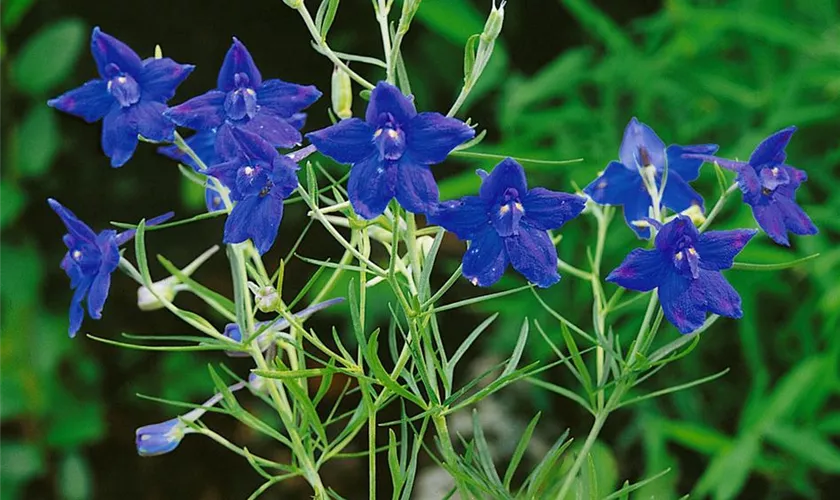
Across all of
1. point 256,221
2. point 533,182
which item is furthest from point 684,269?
point 533,182

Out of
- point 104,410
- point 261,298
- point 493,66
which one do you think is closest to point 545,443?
point 493,66

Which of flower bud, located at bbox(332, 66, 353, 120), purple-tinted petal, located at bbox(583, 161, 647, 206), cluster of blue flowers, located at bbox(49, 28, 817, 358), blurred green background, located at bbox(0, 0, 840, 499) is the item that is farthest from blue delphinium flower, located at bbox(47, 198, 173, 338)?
blurred green background, located at bbox(0, 0, 840, 499)

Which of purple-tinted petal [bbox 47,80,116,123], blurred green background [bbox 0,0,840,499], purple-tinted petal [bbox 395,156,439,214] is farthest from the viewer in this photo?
blurred green background [bbox 0,0,840,499]

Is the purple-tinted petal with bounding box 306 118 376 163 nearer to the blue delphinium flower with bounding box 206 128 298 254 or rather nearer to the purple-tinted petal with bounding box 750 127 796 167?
the blue delphinium flower with bounding box 206 128 298 254

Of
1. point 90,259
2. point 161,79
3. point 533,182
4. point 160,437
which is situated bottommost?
point 533,182

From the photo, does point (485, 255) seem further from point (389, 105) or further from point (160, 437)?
point (160, 437)

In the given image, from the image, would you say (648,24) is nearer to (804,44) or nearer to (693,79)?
(693,79)
